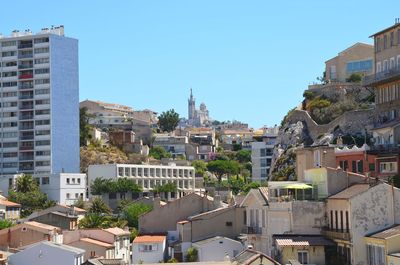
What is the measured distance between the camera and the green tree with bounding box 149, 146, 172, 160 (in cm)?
16686

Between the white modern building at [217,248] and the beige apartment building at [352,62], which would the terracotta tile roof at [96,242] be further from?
the beige apartment building at [352,62]

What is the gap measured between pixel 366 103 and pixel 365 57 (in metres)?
12.7

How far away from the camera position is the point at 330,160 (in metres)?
63.5

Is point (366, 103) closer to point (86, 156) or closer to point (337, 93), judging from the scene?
point (337, 93)

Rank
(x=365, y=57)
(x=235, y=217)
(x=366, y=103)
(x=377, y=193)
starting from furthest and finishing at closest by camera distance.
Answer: (x=365, y=57), (x=366, y=103), (x=235, y=217), (x=377, y=193)

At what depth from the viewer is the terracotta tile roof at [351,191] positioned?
46.9 m

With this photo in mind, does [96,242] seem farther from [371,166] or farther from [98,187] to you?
[98,187]

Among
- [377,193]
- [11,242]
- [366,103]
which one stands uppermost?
[366,103]

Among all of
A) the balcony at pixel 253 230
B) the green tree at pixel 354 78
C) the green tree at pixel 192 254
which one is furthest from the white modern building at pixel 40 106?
the balcony at pixel 253 230

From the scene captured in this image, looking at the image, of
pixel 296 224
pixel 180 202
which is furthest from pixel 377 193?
pixel 180 202

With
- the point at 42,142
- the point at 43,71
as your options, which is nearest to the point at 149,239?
the point at 42,142

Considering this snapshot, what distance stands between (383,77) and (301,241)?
3424 cm

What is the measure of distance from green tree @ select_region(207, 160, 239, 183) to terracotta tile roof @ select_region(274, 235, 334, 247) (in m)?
114

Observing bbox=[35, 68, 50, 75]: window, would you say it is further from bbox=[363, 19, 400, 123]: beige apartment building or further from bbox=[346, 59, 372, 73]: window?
bbox=[363, 19, 400, 123]: beige apartment building
